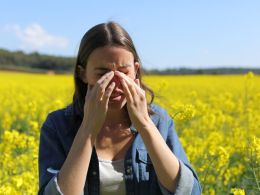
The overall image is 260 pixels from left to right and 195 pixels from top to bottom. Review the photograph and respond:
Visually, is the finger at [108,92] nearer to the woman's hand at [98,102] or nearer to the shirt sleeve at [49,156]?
the woman's hand at [98,102]

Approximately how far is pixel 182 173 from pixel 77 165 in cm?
34

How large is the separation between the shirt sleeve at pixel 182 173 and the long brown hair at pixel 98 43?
4.2 inches

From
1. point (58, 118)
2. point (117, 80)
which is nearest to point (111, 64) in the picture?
point (117, 80)

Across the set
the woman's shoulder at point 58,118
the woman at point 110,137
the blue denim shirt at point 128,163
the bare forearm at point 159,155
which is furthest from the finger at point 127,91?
the woman's shoulder at point 58,118

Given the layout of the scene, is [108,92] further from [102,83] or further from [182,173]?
[182,173]

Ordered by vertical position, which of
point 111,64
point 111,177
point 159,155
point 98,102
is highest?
point 111,64

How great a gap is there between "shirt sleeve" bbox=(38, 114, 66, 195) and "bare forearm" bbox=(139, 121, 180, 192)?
0.32 meters

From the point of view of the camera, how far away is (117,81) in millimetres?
1751

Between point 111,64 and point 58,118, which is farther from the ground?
point 111,64

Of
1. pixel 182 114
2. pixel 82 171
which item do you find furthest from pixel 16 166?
pixel 82 171

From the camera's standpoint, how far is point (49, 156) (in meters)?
1.92

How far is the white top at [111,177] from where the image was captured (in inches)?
75.0

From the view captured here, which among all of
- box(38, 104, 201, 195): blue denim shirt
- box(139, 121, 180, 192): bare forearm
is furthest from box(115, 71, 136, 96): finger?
box(38, 104, 201, 195): blue denim shirt

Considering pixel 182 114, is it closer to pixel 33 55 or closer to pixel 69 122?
pixel 69 122
